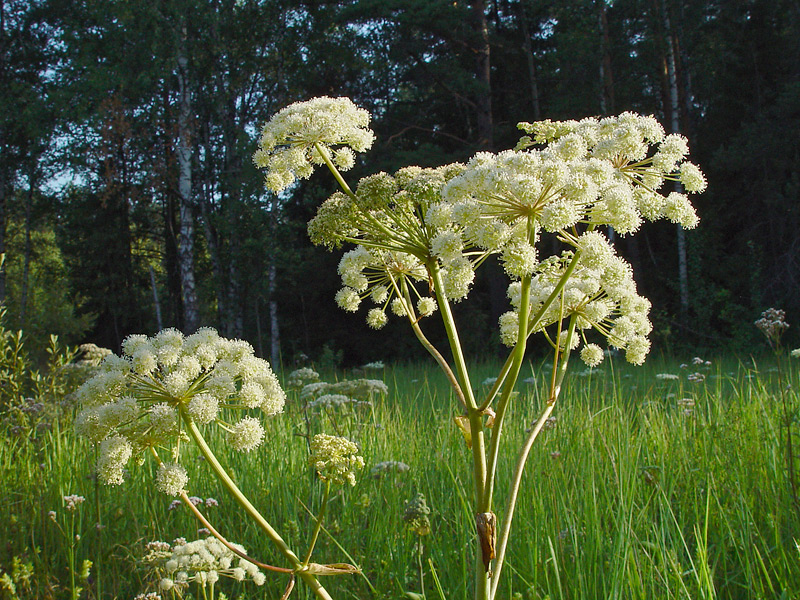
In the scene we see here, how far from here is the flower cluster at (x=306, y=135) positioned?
5.74 feet

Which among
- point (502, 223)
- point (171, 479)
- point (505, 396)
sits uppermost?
point (502, 223)

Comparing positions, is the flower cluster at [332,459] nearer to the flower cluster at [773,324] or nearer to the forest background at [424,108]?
the flower cluster at [773,324]

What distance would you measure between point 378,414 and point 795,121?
16.0 meters

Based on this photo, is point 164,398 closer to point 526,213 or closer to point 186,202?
point 526,213

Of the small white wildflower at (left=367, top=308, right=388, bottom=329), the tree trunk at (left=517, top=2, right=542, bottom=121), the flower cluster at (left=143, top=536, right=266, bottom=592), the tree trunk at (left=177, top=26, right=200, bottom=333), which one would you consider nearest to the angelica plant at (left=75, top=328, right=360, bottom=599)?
the flower cluster at (left=143, top=536, right=266, bottom=592)

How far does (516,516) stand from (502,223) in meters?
1.98

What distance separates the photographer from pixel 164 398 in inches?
57.7

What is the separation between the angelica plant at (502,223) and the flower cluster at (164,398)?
1.44 feet

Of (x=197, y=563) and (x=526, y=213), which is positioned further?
(x=197, y=563)

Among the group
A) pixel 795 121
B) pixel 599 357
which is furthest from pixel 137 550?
pixel 795 121

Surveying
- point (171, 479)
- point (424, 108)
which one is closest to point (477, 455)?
point (171, 479)

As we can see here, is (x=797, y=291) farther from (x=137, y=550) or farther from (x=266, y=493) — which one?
(x=137, y=550)

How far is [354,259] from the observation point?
1.82 metres

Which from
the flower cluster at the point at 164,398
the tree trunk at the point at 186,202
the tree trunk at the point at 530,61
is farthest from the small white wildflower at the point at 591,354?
the tree trunk at the point at 530,61
